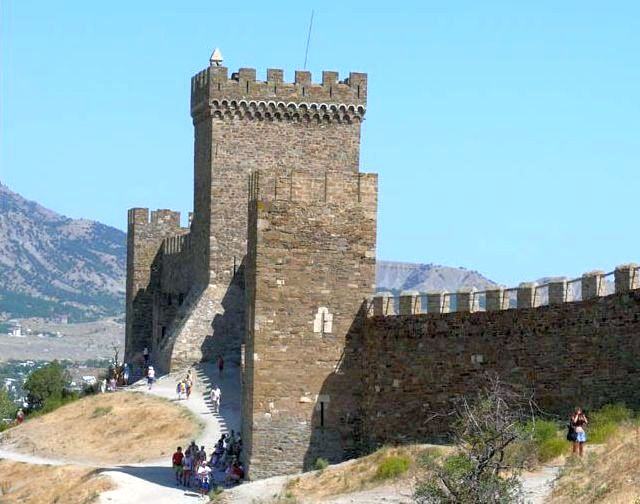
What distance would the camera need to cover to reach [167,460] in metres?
46.0

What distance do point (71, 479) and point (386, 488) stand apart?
12.7 meters

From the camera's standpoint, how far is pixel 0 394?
8675 centimetres

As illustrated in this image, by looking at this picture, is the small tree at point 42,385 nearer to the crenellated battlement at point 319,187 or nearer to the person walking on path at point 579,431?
the crenellated battlement at point 319,187

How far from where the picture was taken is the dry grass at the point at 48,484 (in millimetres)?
41719

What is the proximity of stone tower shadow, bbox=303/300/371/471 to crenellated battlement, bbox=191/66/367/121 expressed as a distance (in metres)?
17.9

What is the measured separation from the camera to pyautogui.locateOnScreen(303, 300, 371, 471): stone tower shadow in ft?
129

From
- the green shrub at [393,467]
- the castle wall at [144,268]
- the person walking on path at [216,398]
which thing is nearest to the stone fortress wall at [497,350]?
the green shrub at [393,467]

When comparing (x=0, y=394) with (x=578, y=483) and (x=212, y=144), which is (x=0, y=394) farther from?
(x=578, y=483)

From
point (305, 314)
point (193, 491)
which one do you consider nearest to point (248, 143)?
point (305, 314)

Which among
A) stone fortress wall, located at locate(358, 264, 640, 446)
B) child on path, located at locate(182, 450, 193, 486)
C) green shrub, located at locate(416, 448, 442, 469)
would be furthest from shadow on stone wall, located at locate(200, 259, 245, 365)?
green shrub, located at locate(416, 448, 442, 469)

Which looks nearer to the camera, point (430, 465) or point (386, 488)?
point (430, 465)

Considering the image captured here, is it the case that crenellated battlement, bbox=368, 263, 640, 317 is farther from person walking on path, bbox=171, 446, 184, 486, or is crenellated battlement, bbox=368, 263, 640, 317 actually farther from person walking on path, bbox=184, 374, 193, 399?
person walking on path, bbox=184, 374, 193, 399

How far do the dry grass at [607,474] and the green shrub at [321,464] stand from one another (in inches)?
301

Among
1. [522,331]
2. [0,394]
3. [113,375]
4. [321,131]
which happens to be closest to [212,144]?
[321,131]
